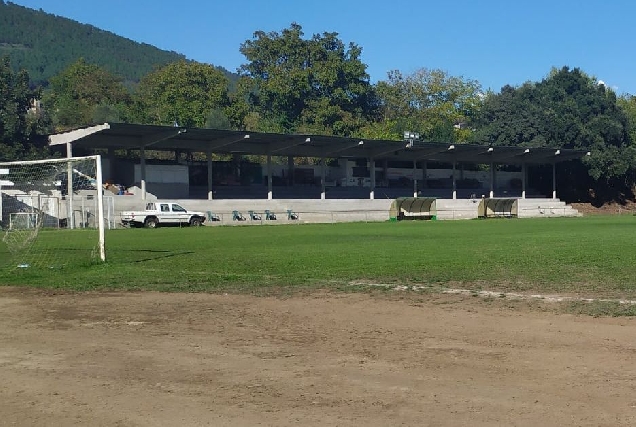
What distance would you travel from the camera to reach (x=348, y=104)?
98.1m

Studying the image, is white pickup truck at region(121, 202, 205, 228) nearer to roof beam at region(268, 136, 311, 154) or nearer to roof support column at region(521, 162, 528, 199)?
roof beam at region(268, 136, 311, 154)

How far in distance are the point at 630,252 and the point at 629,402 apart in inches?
611

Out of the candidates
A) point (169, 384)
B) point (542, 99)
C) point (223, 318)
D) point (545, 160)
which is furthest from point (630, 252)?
point (542, 99)

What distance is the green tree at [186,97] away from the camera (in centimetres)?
8681

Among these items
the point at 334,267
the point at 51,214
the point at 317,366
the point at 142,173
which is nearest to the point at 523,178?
the point at 142,173

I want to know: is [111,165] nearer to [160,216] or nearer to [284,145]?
[160,216]

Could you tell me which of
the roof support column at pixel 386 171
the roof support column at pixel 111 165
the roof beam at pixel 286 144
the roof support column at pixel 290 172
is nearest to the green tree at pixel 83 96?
the roof support column at pixel 290 172

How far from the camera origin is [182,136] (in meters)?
54.7

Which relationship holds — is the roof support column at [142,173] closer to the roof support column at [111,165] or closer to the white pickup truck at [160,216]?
the roof support column at [111,165]

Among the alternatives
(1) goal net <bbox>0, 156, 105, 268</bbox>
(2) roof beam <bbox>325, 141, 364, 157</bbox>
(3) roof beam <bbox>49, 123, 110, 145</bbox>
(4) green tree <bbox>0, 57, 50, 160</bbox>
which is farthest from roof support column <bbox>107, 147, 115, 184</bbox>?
(1) goal net <bbox>0, 156, 105, 268</bbox>

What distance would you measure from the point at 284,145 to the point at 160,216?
15654 millimetres

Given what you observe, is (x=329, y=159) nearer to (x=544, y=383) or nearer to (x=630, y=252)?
(x=630, y=252)

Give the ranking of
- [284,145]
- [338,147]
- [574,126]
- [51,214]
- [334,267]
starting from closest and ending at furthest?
[334,267]
[51,214]
[284,145]
[338,147]
[574,126]

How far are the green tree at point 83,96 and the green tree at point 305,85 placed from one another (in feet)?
57.7
